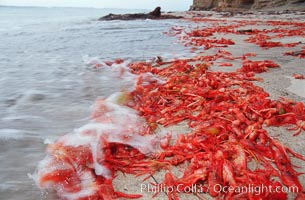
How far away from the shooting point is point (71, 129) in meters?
3.65

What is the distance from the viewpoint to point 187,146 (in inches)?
110

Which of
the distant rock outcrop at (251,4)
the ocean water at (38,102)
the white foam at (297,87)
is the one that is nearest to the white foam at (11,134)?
the ocean water at (38,102)

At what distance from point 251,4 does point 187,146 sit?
160 feet

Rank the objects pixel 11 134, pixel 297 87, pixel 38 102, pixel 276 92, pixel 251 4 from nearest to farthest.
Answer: pixel 11 134 → pixel 276 92 → pixel 297 87 → pixel 38 102 → pixel 251 4

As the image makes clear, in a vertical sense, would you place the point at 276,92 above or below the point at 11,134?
above

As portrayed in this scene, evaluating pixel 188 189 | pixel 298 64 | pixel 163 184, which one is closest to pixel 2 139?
pixel 163 184

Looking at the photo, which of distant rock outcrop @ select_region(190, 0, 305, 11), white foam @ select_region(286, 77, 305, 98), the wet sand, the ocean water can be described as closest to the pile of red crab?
the wet sand

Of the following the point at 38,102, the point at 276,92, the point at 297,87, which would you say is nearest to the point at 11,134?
the point at 38,102

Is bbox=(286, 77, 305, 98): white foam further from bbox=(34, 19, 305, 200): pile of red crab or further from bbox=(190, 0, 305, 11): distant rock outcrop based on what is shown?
bbox=(190, 0, 305, 11): distant rock outcrop

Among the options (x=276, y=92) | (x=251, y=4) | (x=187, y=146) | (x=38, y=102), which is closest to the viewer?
(x=187, y=146)

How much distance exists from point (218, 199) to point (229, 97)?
6.82ft

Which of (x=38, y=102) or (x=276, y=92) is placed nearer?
(x=276, y=92)

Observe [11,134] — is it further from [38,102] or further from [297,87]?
[297,87]

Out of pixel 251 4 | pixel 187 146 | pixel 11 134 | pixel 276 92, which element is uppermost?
pixel 251 4
